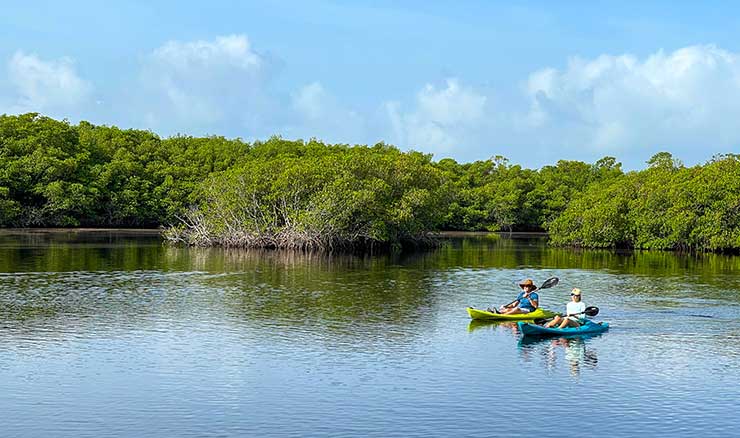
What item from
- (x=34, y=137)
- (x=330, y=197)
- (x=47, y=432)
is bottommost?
(x=47, y=432)

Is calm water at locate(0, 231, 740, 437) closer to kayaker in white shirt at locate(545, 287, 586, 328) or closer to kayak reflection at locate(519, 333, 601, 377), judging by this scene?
kayak reflection at locate(519, 333, 601, 377)

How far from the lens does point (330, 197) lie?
188ft

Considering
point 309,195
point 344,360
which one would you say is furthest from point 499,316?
point 309,195

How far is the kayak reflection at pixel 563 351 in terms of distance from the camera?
20.4m

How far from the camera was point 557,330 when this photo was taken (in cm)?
2403

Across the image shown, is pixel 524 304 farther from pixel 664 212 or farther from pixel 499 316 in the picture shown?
pixel 664 212

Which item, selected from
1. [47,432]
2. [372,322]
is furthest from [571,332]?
[47,432]

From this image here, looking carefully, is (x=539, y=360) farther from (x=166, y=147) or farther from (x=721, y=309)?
(x=166, y=147)

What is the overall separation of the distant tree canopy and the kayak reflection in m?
33.3

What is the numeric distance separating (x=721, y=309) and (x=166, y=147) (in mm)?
86411

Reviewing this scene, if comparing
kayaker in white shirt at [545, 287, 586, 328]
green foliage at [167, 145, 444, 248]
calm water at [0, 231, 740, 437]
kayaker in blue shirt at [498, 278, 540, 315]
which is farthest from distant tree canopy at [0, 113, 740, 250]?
kayaker in white shirt at [545, 287, 586, 328]

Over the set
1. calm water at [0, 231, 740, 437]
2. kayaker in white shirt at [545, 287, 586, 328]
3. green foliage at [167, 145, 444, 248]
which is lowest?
calm water at [0, 231, 740, 437]

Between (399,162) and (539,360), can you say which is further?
(399,162)

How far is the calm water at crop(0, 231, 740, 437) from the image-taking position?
15.4 meters
